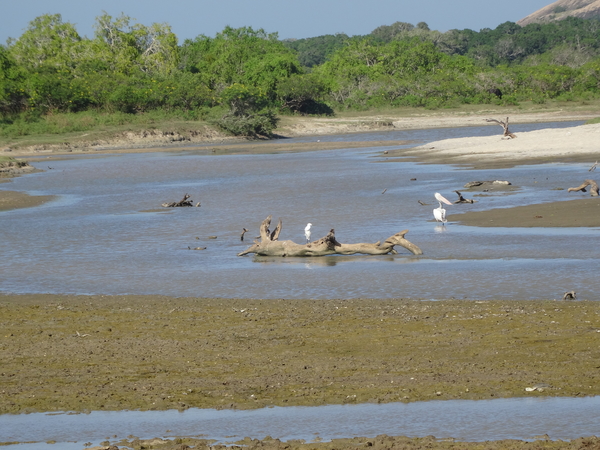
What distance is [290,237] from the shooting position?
55.3ft

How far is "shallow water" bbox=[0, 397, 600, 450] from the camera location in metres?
5.61

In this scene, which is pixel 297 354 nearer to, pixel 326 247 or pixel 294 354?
pixel 294 354

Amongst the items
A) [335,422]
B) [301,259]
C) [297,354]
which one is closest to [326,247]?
[301,259]

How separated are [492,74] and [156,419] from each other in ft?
242

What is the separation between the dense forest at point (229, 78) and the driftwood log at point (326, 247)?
4367 cm

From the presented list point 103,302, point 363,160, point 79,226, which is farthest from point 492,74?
point 103,302

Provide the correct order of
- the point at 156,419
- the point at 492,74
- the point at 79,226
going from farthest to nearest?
the point at 492,74
the point at 79,226
the point at 156,419

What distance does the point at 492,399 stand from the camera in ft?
20.2

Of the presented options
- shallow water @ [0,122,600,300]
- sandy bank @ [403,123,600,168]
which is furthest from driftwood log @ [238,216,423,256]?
sandy bank @ [403,123,600,168]

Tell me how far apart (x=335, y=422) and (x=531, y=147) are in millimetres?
28401

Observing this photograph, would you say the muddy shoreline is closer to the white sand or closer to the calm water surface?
the calm water surface

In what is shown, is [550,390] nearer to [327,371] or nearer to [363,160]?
[327,371]

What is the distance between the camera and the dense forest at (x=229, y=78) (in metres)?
60.7

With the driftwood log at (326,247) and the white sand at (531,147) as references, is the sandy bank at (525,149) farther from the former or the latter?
the driftwood log at (326,247)
